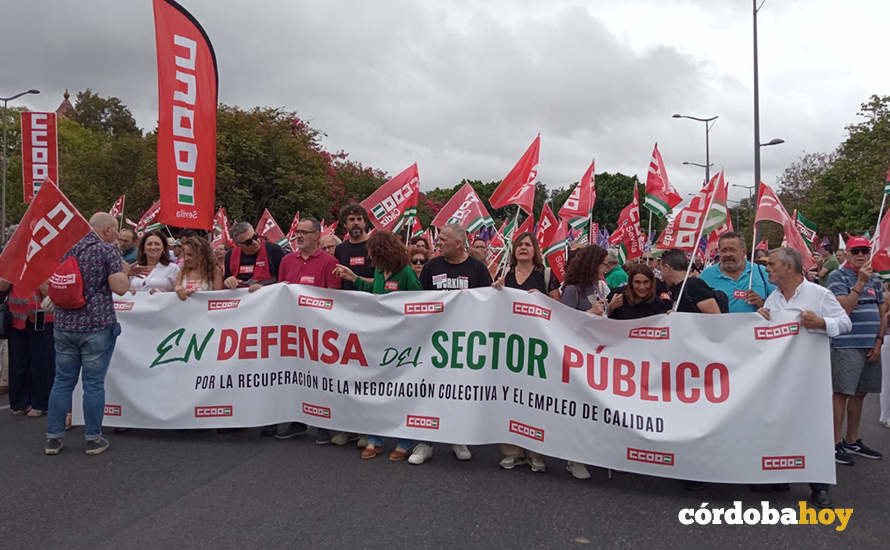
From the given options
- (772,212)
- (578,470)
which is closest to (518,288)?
(578,470)

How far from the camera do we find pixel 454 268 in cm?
543

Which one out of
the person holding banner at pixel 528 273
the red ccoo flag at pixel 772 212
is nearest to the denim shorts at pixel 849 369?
the red ccoo flag at pixel 772 212

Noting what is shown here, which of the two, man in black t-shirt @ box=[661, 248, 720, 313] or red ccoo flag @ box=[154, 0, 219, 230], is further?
red ccoo flag @ box=[154, 0, 219, 230]

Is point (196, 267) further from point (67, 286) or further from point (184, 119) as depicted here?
point (184, 119)

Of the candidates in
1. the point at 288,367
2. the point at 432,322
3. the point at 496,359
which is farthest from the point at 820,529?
the point at 288,367

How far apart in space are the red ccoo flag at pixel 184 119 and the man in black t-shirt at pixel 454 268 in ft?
7.77

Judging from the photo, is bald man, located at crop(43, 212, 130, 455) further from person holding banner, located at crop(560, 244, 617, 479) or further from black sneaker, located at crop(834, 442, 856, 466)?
black sneaker, located at crop(834, 442, 856, 466)

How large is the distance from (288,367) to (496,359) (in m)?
1.86

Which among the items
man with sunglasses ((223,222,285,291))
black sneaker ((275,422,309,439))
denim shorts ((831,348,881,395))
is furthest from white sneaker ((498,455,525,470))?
man with sunglasses ((223,222,285,291))

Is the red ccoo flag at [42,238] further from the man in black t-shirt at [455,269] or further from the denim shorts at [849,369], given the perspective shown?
the denim shorts at [849,369]

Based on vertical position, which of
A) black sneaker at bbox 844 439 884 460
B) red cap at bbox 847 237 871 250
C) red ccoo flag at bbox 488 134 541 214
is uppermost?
red ccoo flag at bbox 488 134 541 214

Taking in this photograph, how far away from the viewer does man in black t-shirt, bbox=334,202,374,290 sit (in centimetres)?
614

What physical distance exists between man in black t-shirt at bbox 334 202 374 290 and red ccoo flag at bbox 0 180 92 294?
2.24 metres

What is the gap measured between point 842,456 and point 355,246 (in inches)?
181
